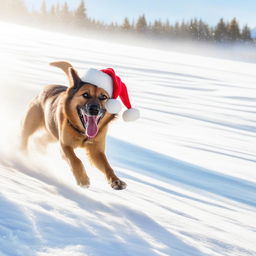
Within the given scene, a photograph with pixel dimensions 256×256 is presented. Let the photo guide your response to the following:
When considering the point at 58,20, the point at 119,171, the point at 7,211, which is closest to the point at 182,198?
the point at 119,171

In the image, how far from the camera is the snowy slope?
2.04 m

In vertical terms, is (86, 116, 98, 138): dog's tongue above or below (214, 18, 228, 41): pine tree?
below

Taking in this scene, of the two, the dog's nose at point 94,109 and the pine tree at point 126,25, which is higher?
the pine tree at point 126,25

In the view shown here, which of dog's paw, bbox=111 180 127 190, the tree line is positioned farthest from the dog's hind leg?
the tree line

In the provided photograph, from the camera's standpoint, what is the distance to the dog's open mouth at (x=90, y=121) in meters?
3.41

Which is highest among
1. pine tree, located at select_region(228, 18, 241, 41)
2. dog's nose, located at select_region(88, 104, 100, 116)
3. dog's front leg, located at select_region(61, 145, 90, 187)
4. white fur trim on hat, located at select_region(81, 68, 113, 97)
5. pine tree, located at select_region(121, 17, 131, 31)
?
pine tree, located at select_region(228, 18, 241, 41)

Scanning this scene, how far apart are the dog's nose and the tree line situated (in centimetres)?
5363

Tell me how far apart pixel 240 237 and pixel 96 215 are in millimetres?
999

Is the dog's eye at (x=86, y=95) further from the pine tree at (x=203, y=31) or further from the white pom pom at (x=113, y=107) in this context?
the pine tree at (x=203, y=31)

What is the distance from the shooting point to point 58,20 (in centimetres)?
5753

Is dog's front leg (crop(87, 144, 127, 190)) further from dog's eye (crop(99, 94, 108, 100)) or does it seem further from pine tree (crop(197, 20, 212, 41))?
pine tree (crop(197, 20, 212, 41))

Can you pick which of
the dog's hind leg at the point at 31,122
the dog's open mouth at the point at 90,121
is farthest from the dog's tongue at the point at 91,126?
the dog's hind leg at the point at 31,122

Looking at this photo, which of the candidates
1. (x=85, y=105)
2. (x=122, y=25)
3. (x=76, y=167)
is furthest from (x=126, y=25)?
(x=76, y=167)

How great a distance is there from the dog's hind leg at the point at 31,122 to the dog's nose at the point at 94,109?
4.31ft
